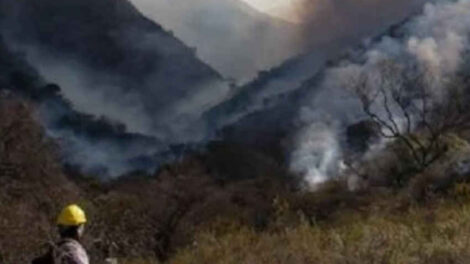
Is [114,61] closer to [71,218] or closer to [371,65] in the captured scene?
[371,65]

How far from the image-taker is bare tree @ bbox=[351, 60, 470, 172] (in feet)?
221

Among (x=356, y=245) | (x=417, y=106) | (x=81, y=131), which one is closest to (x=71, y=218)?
(x=356, y=245)

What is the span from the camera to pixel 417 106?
335ft

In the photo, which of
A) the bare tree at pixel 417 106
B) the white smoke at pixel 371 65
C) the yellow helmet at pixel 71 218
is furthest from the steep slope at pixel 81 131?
the yellow helmet at pixel 71 218

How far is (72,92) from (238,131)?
3893 centimetres

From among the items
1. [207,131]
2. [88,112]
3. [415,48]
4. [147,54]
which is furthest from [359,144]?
[147,54]

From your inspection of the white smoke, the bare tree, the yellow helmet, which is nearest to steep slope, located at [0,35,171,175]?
the white smoke

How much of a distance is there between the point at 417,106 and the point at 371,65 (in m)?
25.9

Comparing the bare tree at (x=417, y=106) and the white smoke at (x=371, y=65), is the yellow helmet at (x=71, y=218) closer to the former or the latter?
the bare tree at (x=417, y=106)

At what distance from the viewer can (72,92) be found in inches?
6973

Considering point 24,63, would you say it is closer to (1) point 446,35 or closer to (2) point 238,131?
(2) point 238,131

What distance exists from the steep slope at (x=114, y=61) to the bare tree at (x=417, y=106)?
236 ft

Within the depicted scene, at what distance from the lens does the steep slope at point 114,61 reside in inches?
7052

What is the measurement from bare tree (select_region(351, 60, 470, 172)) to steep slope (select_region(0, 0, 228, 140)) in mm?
72051
